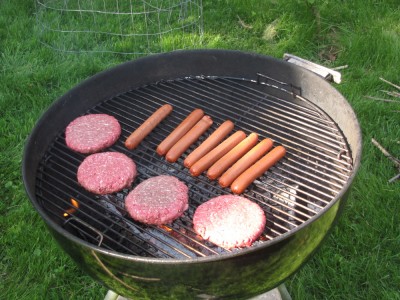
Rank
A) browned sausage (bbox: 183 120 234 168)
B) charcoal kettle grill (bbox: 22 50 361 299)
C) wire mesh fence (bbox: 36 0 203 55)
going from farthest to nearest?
wire mesh fence (bbox: 36 0 203 55) → browned sausage (bbox: 183 120 234 168) → charcoal kettle grill (bbox: 22 50 361 299)

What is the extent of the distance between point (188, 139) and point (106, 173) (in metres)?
0.41

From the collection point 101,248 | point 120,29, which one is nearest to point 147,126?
point 101,248

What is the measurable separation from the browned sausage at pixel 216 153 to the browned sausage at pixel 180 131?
187 mm

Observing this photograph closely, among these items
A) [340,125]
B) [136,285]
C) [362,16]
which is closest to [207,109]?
[340,125]

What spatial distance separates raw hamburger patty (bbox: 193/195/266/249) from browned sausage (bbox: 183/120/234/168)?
257 mm

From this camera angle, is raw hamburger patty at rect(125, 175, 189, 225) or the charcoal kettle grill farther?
raw hamburger patty at rect(125, 175, 189, 225)

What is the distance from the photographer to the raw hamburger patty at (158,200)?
1987 mm

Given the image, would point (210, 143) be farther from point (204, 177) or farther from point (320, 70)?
point (320, 70)

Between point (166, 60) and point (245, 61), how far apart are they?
1.33 ft

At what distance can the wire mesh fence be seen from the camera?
15.4 feet

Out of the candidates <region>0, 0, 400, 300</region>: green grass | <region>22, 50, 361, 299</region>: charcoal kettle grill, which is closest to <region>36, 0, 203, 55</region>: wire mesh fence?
<region>0, 0, 400, 300</region>: green grass

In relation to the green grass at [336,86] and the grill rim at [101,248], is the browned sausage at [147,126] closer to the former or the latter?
the grill rim at [101,248]

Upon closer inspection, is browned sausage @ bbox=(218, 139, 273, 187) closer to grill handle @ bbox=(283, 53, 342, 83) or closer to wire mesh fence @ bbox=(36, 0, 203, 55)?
grill handle @ bbox=(283, 53, 342, 83)

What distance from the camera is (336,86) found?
4012 mm
